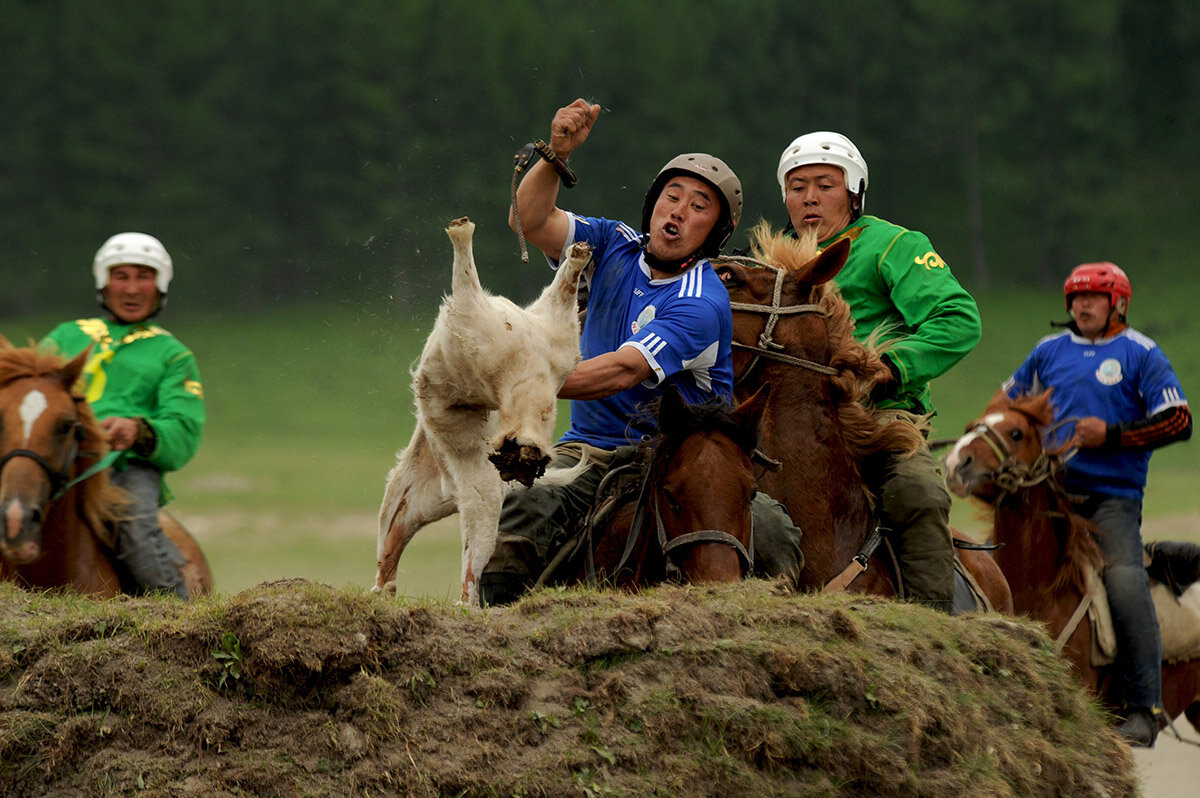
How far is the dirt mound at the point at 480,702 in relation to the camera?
369 centimetres

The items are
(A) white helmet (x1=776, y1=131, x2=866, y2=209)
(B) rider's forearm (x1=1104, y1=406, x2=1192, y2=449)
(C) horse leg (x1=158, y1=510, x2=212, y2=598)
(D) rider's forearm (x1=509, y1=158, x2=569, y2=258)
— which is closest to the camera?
(D) rider's forearm (x1=509, y1=158, x2=569, y2=258)

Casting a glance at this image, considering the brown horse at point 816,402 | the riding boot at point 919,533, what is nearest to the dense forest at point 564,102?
the brown horse at point 816,402

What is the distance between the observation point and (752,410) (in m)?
5.32

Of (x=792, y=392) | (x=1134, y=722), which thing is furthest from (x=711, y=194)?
(x=1134, y=722)

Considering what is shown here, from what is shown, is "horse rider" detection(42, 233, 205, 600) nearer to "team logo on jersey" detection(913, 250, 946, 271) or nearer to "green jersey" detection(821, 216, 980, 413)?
"green jersey" detection(821, 216, 980, 413)

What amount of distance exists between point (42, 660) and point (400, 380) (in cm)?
1877

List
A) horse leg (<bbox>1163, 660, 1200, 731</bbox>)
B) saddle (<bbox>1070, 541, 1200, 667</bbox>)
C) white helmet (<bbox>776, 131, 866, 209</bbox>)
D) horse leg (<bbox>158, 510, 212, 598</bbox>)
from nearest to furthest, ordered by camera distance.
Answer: white helmet (<bbox>776, 131, 866, 209</bbox>) → horse leg (<bbox>158, 510, 212, 598</bbox>) → saddle (<bbox>1070, 541, 1200, 667</bbox>) → horse leg (<bbox>1163, 660, 1200, 731</bbox>)

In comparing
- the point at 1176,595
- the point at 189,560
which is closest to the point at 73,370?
the point at 189,560

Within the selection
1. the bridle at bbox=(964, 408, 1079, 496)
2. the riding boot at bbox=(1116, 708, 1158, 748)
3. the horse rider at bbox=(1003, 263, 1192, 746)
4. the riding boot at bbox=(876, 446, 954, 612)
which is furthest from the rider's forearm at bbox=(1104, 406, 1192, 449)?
the riding boot at bbox=(876, 446, 954, 612)

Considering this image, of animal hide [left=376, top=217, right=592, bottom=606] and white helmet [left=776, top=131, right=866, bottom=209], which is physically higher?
white helmet [left=776, top=131, right=866, bottom=209]

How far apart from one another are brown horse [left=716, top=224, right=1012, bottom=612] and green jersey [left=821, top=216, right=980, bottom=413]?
0.37m

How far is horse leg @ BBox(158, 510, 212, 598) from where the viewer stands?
7879 mm

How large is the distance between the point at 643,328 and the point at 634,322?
328 millimetres

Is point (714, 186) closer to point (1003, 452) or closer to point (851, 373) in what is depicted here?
point (851, 373)
